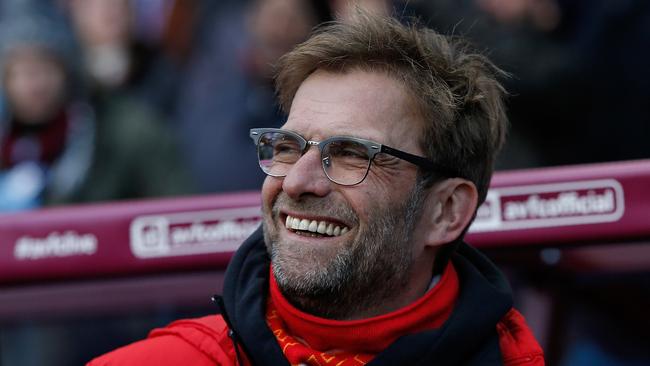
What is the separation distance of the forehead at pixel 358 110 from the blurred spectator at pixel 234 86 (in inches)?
75.2

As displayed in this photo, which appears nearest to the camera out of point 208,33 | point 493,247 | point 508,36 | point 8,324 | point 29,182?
point 493,247

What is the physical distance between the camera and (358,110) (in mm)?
2221

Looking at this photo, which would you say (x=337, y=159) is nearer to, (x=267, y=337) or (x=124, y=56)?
(x=267, y=337)

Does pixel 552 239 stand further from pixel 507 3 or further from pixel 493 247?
pixel 507 3

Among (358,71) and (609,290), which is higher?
(358,71)

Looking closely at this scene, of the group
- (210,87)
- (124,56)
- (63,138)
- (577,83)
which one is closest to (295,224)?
(577,83)

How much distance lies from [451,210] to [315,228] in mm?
357

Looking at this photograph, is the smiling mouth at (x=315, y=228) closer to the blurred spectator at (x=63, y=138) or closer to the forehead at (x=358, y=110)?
the forehead at (x=358, y=110)

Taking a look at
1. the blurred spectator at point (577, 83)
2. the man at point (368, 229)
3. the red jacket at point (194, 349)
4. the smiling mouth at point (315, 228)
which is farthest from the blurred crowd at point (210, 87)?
the red jacket at point (194, 349)

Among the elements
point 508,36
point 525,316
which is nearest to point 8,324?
point 525,316

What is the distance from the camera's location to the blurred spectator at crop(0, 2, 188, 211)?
4.43 m

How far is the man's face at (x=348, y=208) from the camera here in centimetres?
215

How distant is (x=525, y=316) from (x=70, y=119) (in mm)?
2639

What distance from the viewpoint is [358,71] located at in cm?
229
